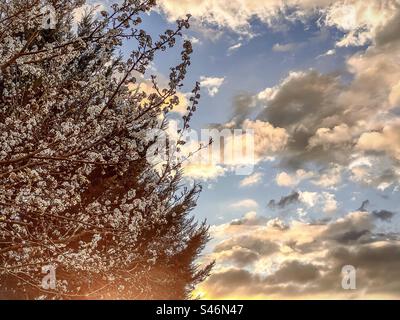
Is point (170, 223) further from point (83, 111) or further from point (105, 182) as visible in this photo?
point (83, 111)

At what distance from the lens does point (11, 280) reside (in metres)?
13.8

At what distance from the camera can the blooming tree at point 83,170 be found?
19.6 feet

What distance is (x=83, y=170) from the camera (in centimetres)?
988

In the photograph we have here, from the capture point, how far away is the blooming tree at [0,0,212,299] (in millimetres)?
5965

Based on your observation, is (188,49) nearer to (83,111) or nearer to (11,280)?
(83,111)

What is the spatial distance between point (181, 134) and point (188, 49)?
6.00 feet

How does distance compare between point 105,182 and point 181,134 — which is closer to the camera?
point 181,134
